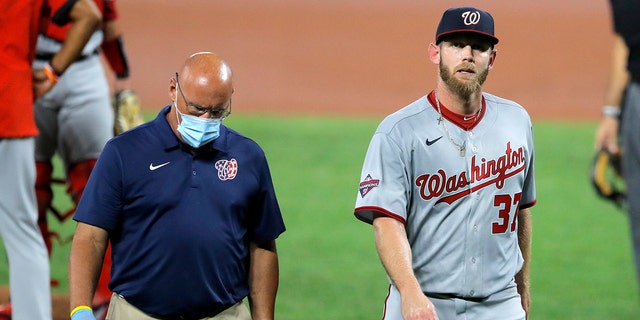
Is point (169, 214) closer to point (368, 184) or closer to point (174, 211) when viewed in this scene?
point (174, 211)

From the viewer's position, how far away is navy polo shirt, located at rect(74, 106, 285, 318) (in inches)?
154

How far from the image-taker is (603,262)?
8.95 meters

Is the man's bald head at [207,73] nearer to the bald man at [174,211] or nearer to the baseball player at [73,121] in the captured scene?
the bald man at [174,211]

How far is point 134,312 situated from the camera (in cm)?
399

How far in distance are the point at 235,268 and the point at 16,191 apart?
1.62m

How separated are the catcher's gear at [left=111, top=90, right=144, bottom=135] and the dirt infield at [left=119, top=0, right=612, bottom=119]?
1038 cm

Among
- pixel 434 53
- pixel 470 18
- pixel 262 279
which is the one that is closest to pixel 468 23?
pixel 470 18

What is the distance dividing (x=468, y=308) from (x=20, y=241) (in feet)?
7.05

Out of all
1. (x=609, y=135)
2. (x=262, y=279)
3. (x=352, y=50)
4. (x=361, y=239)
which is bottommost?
(x=361, y=239)

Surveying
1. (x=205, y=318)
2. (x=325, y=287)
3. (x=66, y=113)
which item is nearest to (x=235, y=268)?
(x=205, y=318)

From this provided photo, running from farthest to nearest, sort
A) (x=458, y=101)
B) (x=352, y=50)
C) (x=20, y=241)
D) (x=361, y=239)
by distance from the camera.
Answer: (x=352, y=50), (x=361, y=239), (x=20, y=241), (x=458, y=101)

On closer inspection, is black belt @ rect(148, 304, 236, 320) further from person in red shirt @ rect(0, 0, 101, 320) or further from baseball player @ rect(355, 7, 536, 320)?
person in red shirt @ rect(0, 0, 101, 320)

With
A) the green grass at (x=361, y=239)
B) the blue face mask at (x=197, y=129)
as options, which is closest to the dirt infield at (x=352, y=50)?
the green grass at (x=361, y=239)

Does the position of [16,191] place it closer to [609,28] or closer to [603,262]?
[603,262]
